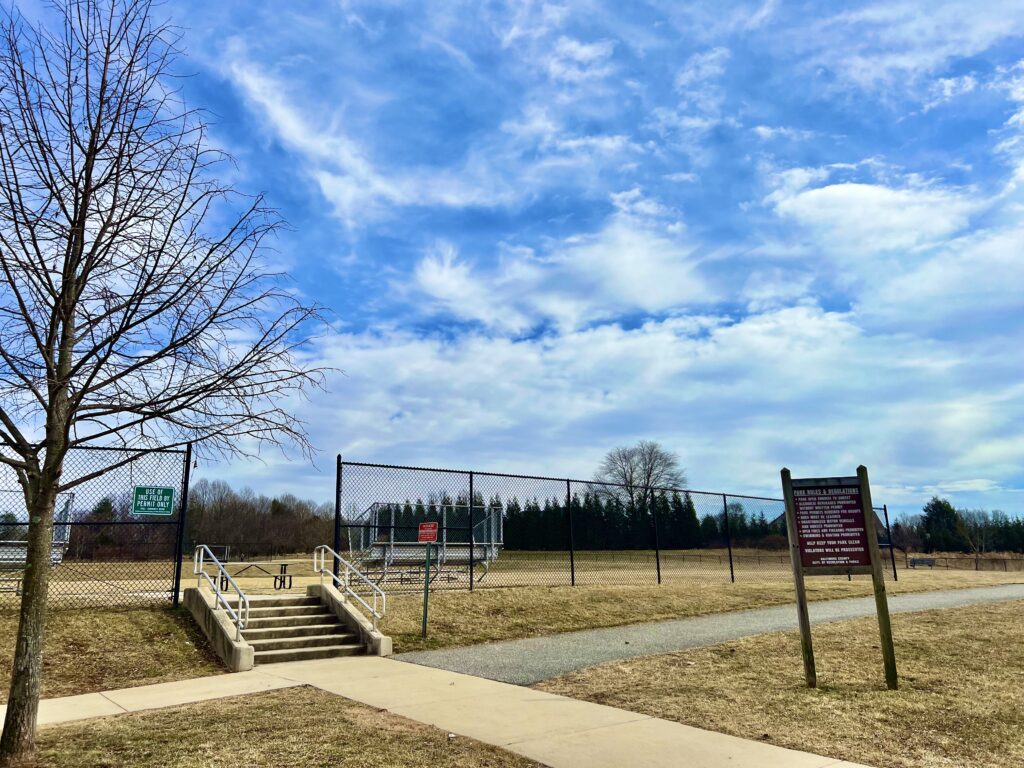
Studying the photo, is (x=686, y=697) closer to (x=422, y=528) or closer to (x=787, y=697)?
(x=787, y=697)

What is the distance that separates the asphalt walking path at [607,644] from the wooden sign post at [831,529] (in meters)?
2.72

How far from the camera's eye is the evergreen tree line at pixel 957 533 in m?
82.4

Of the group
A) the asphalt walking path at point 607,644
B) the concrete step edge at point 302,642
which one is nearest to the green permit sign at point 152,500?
the concrete step edge at point 302,642

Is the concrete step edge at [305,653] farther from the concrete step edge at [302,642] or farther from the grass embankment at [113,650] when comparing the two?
the grass embankment at [113,650]

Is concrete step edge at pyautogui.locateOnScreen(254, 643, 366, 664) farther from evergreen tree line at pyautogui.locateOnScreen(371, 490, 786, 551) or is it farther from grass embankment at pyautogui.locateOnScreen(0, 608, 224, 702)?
evergreen tree line at pyautogui.locateOnScreen(371, 490, 786, 551)

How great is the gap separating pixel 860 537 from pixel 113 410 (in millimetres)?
7948

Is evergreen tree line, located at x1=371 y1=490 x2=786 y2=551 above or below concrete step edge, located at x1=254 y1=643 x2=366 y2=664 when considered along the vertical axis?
above

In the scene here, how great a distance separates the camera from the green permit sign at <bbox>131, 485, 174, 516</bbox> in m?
11.2

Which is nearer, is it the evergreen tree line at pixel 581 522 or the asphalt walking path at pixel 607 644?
the asphalt walking path at pixel 607 644

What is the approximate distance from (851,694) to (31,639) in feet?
24.9

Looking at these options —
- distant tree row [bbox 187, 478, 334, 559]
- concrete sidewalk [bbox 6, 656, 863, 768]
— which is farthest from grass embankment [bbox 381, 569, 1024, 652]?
distant tree row [bbox 187, 478, 334, 559]

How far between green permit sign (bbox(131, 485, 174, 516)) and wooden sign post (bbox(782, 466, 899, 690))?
9.43 m

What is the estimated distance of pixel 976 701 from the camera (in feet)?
22.5

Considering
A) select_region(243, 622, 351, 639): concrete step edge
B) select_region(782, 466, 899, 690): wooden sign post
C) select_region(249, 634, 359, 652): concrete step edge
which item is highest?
select_region(782, 466, 899, 690): wooden sign post
